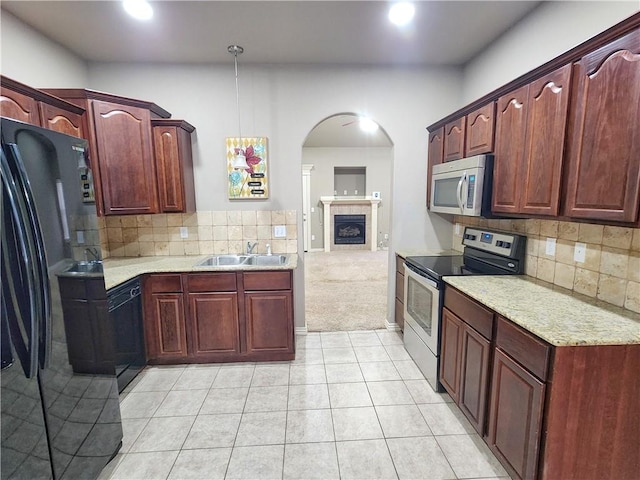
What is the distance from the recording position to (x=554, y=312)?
149cm

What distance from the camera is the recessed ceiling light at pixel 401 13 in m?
2.07

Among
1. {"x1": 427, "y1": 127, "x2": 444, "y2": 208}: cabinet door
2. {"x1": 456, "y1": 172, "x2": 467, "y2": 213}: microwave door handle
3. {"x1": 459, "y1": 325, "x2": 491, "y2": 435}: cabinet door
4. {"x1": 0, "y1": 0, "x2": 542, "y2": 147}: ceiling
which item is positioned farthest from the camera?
{"x1": 427, "y1": 127, "x2": 444, "y2": 208}: cabinet door

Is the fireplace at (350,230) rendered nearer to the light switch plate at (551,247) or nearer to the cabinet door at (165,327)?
the cabinet door at (165,327)

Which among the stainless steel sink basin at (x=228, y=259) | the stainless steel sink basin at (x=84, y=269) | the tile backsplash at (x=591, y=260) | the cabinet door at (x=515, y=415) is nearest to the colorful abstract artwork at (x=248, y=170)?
the stainless steel sink basin at (x=228, y=259)

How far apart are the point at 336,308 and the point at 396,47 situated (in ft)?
9.79

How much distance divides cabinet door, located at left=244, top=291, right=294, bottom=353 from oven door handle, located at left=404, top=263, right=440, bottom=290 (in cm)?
108

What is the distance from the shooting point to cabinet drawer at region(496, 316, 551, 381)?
1281 mm

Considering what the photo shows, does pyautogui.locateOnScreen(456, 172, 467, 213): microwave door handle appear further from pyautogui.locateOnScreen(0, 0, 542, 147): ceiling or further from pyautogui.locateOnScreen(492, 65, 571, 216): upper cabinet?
pyautogui.locateOnScreen(0, 0, 542, 147): ceiling

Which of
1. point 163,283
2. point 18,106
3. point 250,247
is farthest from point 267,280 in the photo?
point 18,106

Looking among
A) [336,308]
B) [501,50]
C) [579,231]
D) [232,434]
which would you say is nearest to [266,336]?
[232,434]

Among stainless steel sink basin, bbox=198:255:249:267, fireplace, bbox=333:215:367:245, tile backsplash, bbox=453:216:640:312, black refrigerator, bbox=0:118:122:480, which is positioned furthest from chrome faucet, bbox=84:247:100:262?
fireplace, bbox=333:215:367:245

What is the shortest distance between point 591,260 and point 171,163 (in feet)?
10.4

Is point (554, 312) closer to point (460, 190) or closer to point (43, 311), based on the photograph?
point (460, 190)

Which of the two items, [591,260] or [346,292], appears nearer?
[591,260]
